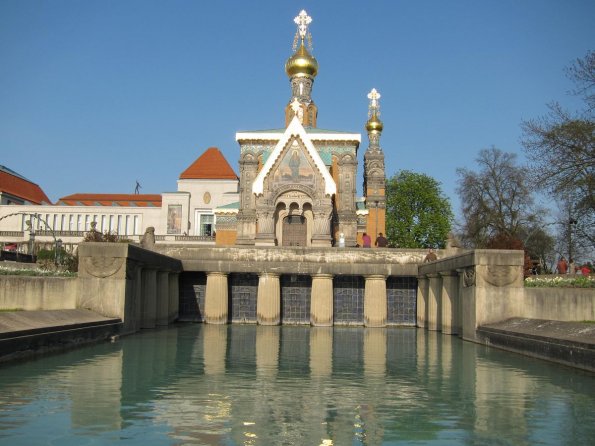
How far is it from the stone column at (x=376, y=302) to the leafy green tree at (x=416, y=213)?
51.6 m

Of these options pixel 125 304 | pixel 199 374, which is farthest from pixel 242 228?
pixel 199 374

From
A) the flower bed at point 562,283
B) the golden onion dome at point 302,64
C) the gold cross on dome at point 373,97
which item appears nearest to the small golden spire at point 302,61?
the golden onion dome at point 302,64

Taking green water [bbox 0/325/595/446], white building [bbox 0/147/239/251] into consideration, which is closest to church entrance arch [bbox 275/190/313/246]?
white building [bbox 0/147/239/251]

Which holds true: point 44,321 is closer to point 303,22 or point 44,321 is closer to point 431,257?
point 431,257

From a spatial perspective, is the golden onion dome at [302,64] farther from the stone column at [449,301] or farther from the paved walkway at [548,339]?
the paved walkway at [548,339]

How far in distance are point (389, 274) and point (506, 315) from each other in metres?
12.3

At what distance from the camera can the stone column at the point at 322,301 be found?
35469mm

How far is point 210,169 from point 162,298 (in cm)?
5786

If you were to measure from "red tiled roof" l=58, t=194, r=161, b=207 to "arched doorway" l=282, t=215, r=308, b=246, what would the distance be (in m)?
43.4

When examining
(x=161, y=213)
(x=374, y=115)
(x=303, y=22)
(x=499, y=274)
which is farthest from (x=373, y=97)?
(x=499, y=274)

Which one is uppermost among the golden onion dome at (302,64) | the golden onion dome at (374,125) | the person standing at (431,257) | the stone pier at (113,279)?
the golden onion dome at (302,64)

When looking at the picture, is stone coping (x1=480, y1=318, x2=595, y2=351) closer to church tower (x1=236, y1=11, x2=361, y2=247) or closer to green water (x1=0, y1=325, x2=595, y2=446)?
green water (x1=0, y1=325, x2=595, y2=446)

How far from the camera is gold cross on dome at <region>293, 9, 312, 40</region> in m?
75.1

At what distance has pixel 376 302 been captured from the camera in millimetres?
35594
